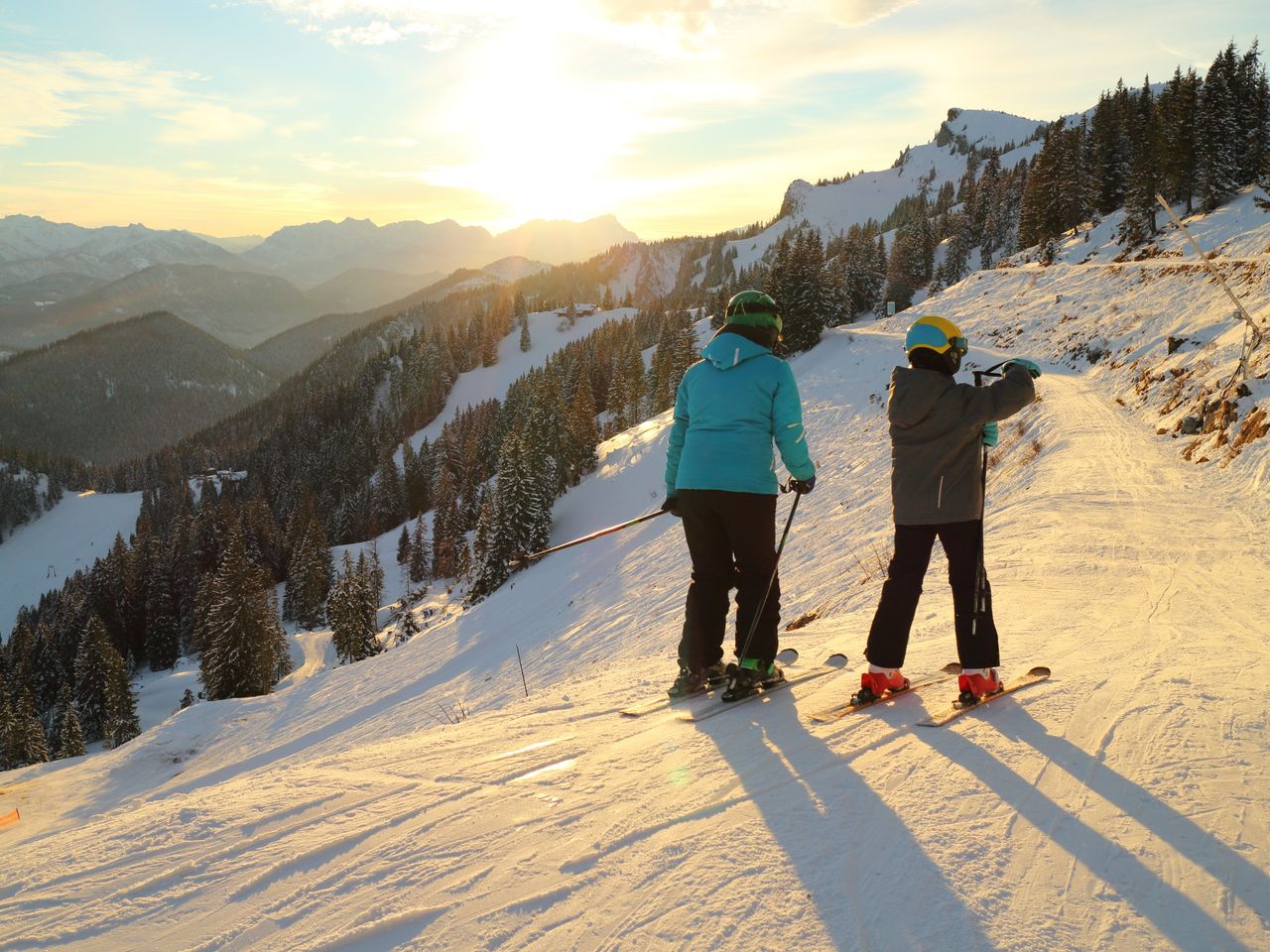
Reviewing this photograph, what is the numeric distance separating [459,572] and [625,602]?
150 ft

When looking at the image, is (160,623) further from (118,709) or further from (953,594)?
(953,594)

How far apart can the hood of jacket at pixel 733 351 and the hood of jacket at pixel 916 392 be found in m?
0.93

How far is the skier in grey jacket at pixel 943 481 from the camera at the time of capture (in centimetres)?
427

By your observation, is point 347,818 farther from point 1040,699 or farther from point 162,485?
point 162,485

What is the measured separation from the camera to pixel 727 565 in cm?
508

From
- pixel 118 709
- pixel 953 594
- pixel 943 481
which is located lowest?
pixel 118 709

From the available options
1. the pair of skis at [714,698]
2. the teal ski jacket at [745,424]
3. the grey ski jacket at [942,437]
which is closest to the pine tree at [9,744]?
the pair of skis at [714,698]

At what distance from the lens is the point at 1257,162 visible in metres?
43.7

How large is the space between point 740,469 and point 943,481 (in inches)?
50.9

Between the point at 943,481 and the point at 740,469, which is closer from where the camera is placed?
the point at 943,481

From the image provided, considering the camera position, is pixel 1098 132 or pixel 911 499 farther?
pixel 1098 132

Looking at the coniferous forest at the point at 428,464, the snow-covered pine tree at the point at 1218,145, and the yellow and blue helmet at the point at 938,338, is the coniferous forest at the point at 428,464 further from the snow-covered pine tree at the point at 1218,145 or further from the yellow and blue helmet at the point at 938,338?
the yellow and blue helmet at the point at 938,338

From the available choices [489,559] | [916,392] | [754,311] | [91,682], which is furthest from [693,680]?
[91,682]

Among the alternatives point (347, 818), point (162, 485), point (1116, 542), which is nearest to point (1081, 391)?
point (1116, 542)
